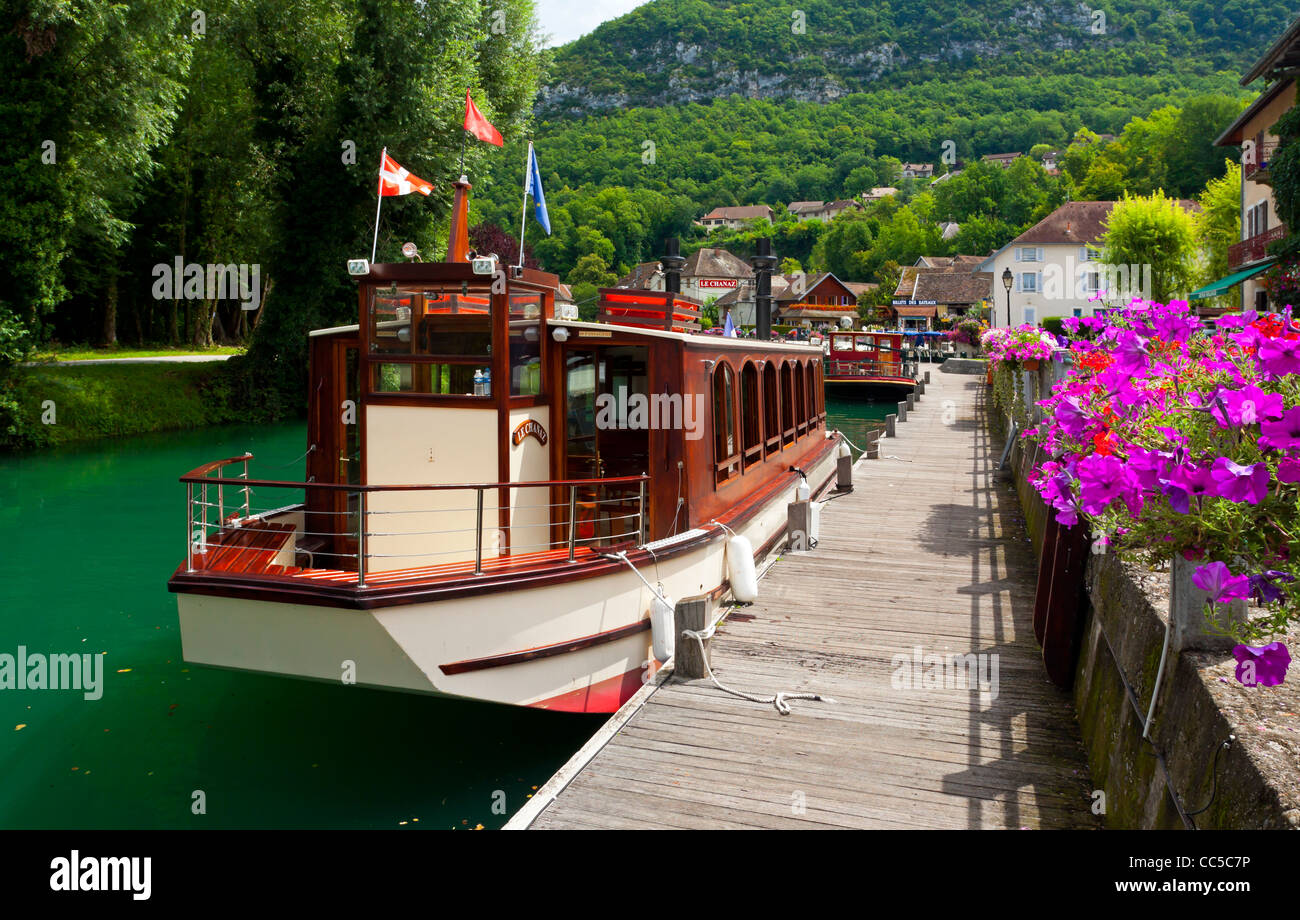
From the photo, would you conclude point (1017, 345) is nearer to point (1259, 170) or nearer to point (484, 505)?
point (484, 505)

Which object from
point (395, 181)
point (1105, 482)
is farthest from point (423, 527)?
point (1105, 482)

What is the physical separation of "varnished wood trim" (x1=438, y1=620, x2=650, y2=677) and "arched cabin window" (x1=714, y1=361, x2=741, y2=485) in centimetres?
239

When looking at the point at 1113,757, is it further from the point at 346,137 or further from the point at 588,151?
the point at 588,151

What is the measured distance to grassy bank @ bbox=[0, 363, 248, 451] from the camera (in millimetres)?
24250

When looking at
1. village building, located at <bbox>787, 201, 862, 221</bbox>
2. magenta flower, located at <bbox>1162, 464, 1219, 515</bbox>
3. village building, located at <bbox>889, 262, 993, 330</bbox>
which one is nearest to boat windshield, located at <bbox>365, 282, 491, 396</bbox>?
magenta flower, located at <bbox>1162, 464, 1219, 515</bbox>

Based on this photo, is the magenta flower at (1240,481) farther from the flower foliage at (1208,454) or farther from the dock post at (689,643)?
the dock post at (689,643)

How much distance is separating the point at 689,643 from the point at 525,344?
2786mm

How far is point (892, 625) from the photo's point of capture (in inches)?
340

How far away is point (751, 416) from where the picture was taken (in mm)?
11594

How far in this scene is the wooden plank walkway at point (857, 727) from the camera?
17.3 ft

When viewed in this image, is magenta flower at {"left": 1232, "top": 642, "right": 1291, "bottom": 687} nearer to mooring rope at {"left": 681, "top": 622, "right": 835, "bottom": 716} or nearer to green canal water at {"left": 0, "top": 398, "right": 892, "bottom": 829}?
mooring rope at {"left": 681, "top": 622, "right": 835, "bottom": 716}

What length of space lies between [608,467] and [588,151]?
81798 millimetres

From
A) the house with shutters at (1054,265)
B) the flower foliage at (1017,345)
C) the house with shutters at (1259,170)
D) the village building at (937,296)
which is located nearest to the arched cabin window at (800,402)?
the flower foliage at (1017,345)
